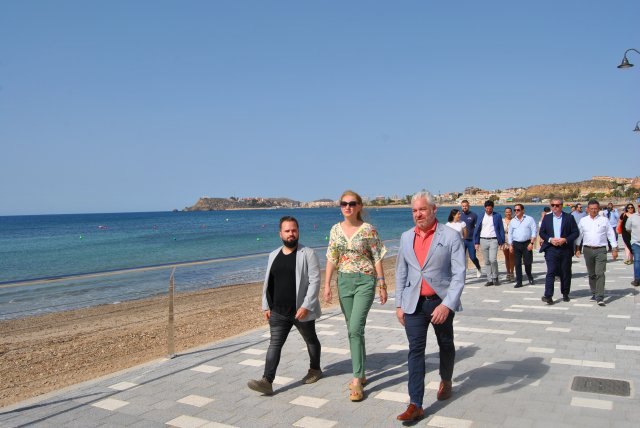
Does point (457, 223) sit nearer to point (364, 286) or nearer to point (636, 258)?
point (636, 258)

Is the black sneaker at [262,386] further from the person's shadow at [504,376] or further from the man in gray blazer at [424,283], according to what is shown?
the person's shadow at [504,376]

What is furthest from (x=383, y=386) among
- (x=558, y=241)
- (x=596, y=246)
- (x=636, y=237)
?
(x=636, y=237)

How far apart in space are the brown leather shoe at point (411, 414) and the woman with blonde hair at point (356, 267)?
29.2 inches

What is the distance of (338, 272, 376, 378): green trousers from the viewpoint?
4.79 meters

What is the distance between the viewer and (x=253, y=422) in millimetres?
4223

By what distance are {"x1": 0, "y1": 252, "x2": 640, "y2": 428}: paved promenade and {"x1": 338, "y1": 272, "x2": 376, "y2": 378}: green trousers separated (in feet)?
1.18

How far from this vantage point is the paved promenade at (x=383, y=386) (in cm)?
424

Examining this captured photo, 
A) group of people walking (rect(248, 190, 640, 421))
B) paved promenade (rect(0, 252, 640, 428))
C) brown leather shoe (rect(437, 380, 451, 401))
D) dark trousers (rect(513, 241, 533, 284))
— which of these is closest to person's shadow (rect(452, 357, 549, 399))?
paved promenade (rect(0, 252, 640, 428))

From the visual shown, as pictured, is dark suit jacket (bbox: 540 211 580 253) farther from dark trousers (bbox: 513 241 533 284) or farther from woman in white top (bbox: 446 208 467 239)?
woman in white top (bbox: 446 208 467 239)

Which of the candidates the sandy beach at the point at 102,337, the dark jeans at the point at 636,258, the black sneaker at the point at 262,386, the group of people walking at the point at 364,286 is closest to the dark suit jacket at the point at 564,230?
→ the dark jeans at the point at 636,258

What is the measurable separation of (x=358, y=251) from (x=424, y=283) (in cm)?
88

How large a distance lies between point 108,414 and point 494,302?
7.23 metres

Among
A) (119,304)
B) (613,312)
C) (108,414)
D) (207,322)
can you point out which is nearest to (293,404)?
(108,414)


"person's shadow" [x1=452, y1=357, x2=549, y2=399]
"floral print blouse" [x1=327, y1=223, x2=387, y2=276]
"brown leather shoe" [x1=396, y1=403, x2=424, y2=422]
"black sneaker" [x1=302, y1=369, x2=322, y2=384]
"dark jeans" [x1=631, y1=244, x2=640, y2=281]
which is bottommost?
"person's shadow" [x1=452, y1=357, x2=549, y2=399]
